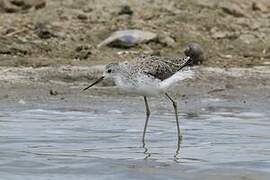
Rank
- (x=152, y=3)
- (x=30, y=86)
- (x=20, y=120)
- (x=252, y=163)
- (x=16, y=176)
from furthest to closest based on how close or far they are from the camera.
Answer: (x=152, y=3) → (x=30, y=86) → (x=20, y=120) → (x=252, y=163) → (x=16, y=176)

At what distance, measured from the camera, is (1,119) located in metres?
10.9

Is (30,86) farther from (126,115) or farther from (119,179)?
(119,179)

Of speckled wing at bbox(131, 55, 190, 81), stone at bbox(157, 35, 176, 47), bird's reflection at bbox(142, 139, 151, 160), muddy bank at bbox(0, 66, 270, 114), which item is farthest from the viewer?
stone at bbox(157, 35, 176, 47)

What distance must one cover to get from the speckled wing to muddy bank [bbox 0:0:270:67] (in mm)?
3197

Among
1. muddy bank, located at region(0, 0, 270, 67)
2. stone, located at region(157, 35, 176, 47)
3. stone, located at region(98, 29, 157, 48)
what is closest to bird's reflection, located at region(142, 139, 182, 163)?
muddy bank, located at region(0, 0, 270, 67)

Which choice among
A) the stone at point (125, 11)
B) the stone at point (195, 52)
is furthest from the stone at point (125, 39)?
the stone at point (125, 11)

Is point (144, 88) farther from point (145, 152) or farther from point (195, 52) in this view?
point (195, 52)

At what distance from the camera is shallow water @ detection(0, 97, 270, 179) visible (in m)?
8.31

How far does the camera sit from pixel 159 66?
33.8 ft

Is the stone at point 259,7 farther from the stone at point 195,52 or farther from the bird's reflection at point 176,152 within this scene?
the bird's reflection at point 176,152

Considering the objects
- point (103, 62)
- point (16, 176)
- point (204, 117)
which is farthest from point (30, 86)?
point (16, 176)

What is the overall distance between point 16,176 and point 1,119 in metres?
2.91

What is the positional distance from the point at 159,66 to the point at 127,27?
4530 mm

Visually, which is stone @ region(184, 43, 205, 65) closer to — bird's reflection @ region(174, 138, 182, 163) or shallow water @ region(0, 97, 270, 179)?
shallow water @ region(0, 97, 270, 179)
